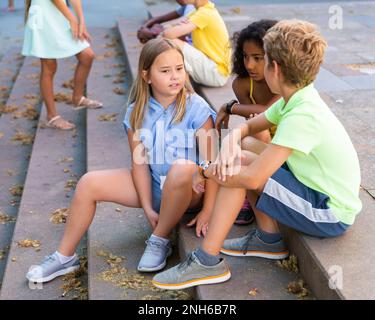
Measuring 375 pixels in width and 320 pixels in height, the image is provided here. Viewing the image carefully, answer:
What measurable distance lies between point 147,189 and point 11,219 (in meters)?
1.31

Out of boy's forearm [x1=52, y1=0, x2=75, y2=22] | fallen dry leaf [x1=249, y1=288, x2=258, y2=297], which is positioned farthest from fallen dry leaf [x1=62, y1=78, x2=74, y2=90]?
fallen dry leaf [x1=249, y1=288, x2=258, y2=297]

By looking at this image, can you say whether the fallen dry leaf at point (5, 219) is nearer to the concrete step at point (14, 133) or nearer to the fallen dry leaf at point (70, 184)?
the concrete step at point (14, 133)

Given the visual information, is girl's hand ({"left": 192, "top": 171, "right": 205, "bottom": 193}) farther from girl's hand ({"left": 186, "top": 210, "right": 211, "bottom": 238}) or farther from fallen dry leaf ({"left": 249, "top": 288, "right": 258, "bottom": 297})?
fallen dry leaf ({"left": 249, "top": 288, "right": 258, "bottom": 297})

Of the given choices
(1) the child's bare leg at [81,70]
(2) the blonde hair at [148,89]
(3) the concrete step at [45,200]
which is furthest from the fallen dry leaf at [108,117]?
(2) the blonde hair at [148,89]

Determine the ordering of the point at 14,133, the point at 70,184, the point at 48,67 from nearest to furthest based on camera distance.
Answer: the point at 70,184
the point at 48,67
the point at 14,133

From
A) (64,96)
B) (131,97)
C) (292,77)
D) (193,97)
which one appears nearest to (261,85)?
(193,97)

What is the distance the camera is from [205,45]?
4.98 metres

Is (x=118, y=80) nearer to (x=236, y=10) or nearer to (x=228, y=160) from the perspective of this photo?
(x=236, y=10)

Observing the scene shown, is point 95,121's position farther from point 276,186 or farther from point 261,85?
point 276,186

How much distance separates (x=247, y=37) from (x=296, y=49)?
0.84 meters

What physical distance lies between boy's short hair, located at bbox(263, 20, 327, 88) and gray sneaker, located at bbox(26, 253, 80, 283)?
4.60 ft

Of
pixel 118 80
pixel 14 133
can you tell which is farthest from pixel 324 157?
pixel 118 80

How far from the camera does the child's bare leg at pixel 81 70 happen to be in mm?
5383

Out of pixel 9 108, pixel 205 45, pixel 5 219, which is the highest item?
pixel 205 45
